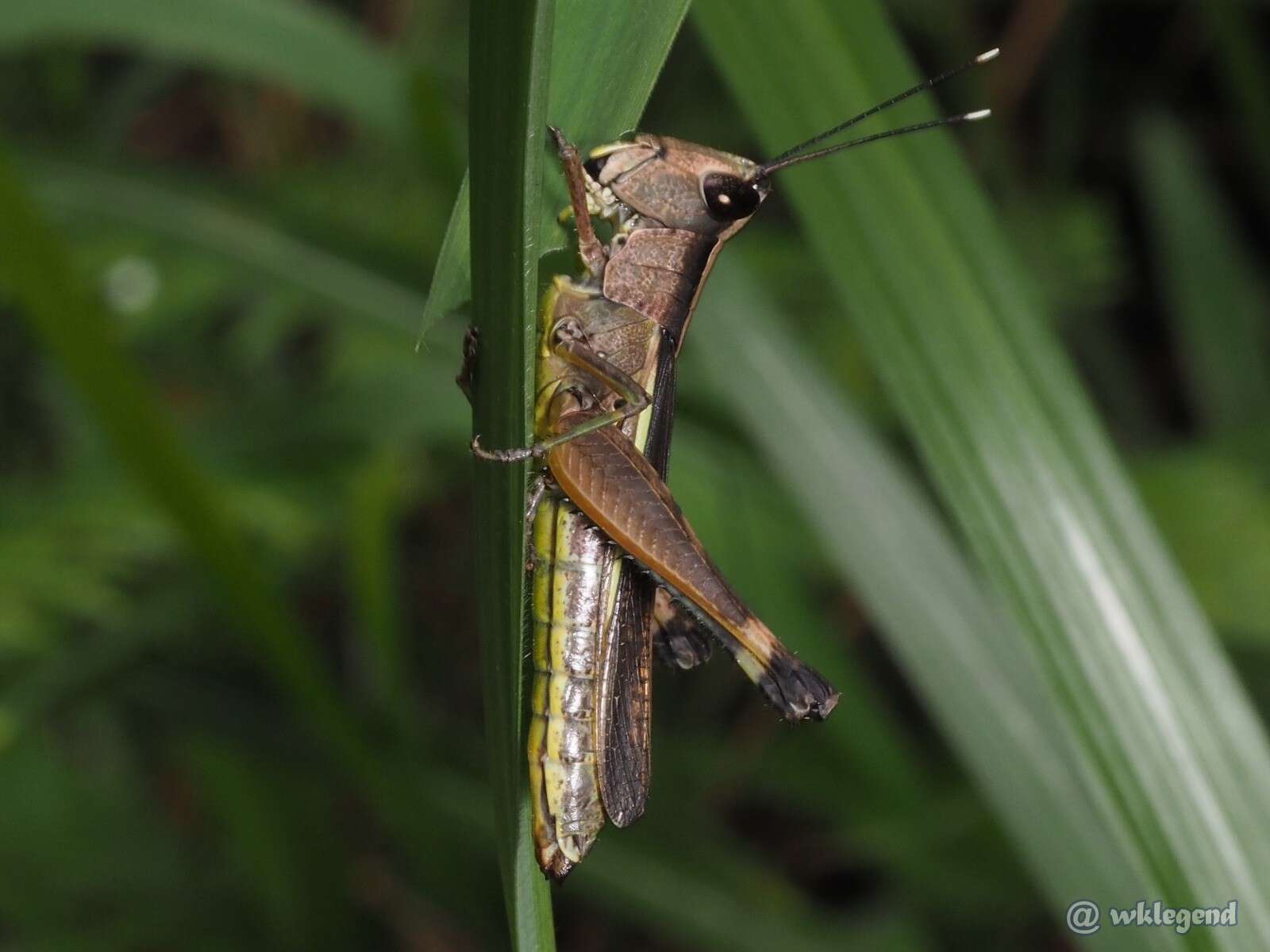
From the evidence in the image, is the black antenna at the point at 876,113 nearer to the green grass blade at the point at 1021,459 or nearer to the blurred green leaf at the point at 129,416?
the green grass blade at the point at 1021,459

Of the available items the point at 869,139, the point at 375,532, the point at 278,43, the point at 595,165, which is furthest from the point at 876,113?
the point at 375,532

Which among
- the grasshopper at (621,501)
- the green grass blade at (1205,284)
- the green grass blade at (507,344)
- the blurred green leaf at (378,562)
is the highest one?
the green grass blade at (1205,284)

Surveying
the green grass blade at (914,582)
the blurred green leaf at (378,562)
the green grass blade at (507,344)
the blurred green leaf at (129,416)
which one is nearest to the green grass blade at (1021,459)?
the green grass blade at (914,582)

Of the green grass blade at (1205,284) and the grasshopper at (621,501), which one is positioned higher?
the green grass blade at (1205,284)

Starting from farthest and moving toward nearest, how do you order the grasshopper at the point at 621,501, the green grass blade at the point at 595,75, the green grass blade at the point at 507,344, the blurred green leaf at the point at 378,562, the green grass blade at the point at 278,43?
the blurred green leaf at the point at 378,562
the green grass blade at the point at 278,43
the grasshopper at the point at 621,501
the green grass blade at the point at 595,75
the green grass blade at the point at 507,344

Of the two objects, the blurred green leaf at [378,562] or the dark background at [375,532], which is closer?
the dark background at [375,532]

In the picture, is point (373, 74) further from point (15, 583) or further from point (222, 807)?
point (222, 807)

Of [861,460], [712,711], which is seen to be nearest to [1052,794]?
[861,460]
